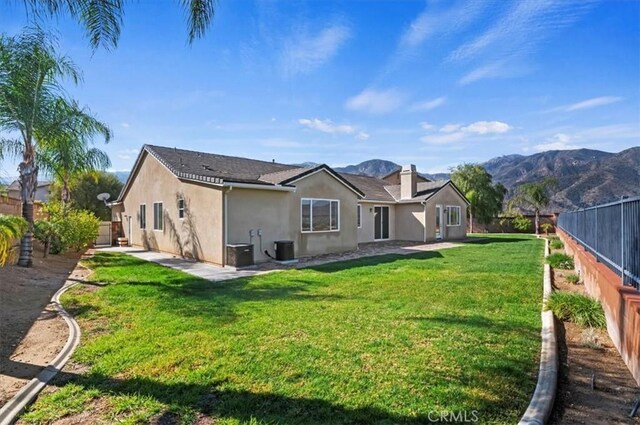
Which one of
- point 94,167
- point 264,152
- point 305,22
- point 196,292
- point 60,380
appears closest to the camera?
point 60,380

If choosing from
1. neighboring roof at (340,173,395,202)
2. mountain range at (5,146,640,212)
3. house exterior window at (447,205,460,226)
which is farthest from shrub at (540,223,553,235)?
neighboring roof at (340,173,395,202)

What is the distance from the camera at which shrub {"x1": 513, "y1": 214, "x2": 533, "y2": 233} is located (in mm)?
32406

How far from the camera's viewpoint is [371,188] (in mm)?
25203

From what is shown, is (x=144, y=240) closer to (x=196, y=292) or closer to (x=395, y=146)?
(x=196, y=292)

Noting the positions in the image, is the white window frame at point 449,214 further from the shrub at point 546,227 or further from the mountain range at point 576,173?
the mountain range at point 576,173

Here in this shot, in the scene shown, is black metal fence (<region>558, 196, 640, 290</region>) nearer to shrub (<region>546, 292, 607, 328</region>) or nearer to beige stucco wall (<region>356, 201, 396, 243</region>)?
shrub (<region>546, 292, 607, 328</region>)

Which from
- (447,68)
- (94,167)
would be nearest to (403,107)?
(447,68)

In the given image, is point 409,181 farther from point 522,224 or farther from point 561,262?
point 522,224

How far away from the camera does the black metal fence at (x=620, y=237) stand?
4.61 m

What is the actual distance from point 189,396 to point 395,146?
103 feet

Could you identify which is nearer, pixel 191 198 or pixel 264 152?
pixel 191 198

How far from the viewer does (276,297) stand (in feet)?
26.3

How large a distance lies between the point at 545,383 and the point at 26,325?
26.4 ft

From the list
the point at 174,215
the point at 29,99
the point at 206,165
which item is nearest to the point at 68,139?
the point at 29,99
